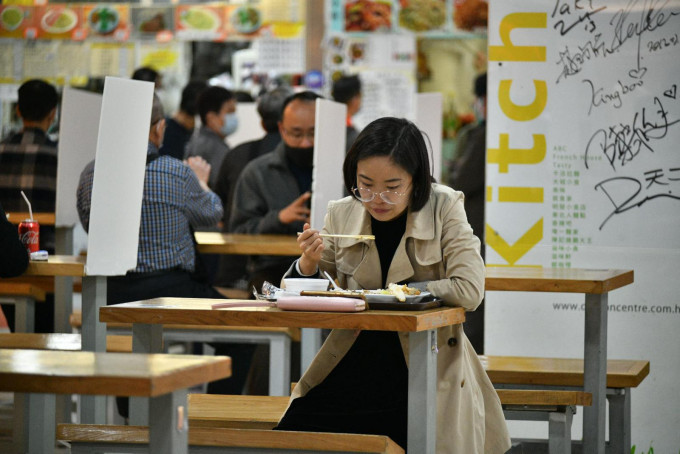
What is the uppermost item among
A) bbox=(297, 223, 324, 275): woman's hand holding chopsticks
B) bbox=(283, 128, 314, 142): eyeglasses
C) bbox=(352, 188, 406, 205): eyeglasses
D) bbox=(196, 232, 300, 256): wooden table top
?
bbox=(283, 128, 314, 142): eyeglasses

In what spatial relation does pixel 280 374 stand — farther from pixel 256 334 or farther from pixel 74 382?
pixel 74 382

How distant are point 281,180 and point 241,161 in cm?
103

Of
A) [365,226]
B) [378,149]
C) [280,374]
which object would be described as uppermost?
[378,149]

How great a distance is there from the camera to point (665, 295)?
5.15 m

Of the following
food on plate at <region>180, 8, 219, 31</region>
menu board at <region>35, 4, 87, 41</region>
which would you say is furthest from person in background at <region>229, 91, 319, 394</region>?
menu board at <region>35, 4, 87, 41</region>

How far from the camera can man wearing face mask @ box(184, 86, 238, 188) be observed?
8180 millimetres

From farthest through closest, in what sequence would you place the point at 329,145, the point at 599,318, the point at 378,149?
the point at 329,145, the point at 599,318, the point at 378,149

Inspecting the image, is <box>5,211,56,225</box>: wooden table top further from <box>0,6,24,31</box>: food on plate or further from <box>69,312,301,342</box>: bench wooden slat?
<box>0,6,24,31</box>: food on plate

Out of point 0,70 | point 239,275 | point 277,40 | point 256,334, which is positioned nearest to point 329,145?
point 256,334

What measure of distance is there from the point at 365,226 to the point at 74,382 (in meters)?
1.61

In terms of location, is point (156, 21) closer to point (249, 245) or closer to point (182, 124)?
point (182, 124)

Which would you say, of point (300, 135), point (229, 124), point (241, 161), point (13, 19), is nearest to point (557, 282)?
point (300, 135)

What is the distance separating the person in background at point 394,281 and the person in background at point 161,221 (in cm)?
175

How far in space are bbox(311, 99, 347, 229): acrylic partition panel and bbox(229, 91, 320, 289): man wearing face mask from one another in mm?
409
